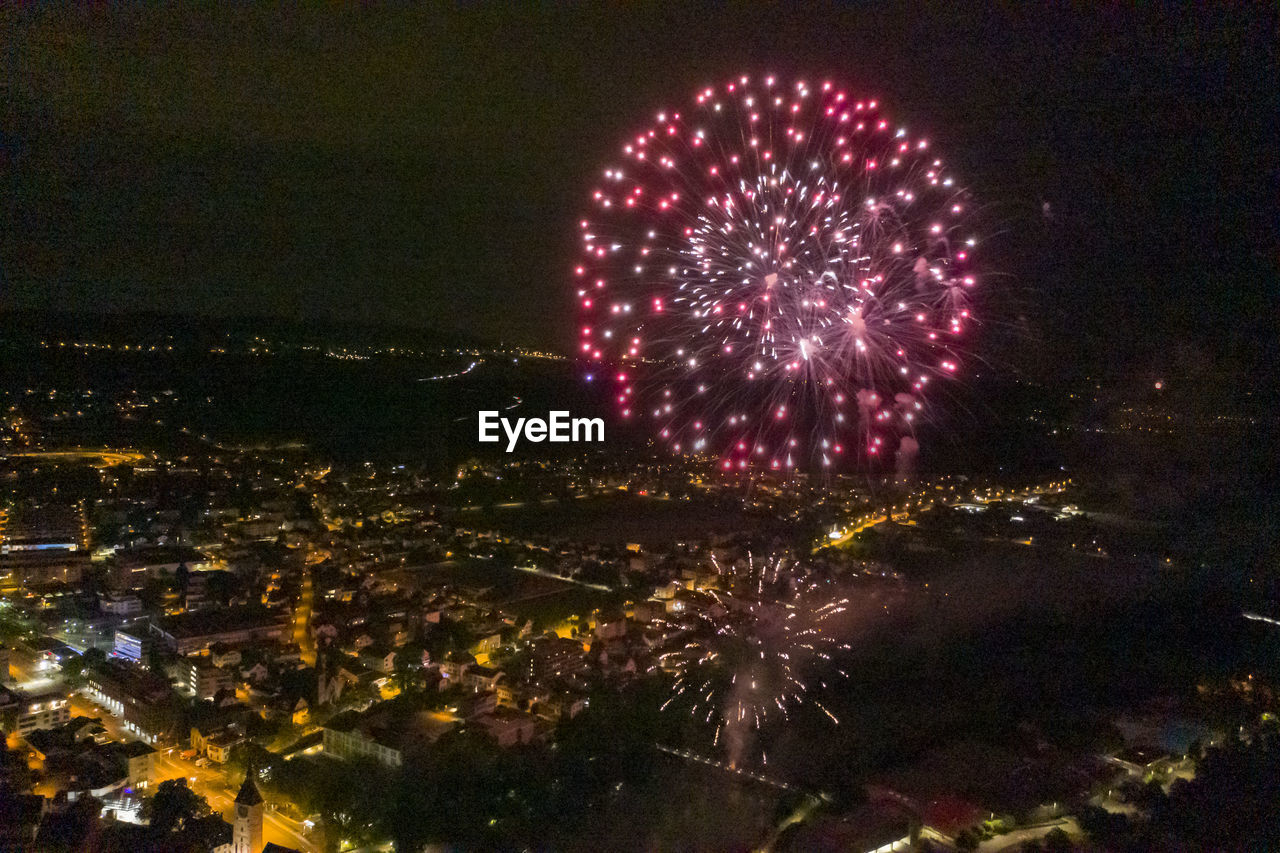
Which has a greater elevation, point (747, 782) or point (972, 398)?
point (972, 398)

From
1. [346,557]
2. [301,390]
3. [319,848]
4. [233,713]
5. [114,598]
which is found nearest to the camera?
[319,848]

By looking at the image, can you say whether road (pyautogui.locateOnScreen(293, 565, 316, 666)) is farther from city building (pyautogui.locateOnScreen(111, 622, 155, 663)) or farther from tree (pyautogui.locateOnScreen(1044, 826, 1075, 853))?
tree (pyautogui.locateOnScreen(1044, 826, 1075, 853))

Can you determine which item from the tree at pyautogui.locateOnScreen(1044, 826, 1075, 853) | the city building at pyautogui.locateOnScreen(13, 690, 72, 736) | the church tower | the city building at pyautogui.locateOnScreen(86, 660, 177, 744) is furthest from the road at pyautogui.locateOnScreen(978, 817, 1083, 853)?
the city building at pyautogui.locateOnScreen(13, 690, 72, 736)

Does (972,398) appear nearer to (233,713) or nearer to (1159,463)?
(1159,463)

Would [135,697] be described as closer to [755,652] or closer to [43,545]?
[755,652]

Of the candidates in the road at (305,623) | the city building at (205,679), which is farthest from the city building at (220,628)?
the city building at (205,679)

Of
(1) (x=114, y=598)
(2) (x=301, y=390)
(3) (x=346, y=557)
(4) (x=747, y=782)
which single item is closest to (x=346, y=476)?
(2) (x=301, y=390)
